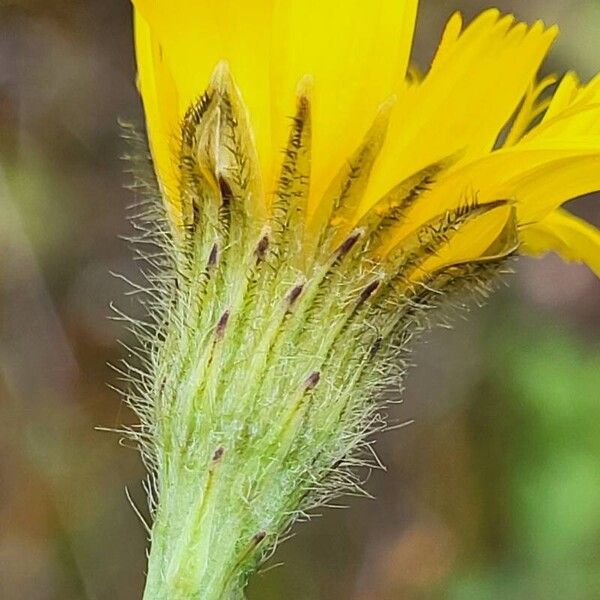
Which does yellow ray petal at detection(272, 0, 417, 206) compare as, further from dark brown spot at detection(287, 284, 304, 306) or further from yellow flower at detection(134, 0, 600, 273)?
dark brown spot at detection(287, 284, 304, 306)

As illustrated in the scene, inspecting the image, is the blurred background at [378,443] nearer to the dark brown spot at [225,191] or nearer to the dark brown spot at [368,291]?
the dark brown spot at [368,291]

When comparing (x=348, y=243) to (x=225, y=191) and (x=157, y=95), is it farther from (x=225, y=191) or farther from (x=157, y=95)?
(x=157, y=95)

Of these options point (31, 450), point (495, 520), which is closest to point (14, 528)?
point (31, 450)

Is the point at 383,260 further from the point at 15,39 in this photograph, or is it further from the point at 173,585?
the point at 15,39

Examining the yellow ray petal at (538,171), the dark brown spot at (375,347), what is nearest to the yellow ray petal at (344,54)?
the yellow ray petal at (538,171)

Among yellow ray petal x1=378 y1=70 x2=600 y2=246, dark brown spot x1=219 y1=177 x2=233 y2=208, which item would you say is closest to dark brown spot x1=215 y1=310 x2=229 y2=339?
dark brown spot x1=219 y1=177 x2=233 y2=208

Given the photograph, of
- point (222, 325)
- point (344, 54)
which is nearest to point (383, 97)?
point (344, 54)
